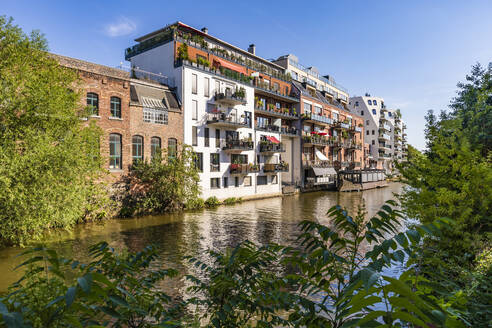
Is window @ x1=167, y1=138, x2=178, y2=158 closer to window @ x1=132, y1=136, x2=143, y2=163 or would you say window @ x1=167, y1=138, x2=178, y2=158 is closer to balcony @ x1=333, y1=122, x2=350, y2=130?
window @ x1=132, y1=136, x2=143, y2=163

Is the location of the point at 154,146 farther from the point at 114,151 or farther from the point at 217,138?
the point at 217,138

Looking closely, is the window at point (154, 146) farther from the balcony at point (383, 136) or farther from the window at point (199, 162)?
the balcony at point (383, 136)

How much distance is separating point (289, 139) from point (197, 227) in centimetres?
2728

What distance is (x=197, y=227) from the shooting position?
19031mm

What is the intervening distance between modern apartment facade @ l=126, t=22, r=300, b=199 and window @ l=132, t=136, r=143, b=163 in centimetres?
432

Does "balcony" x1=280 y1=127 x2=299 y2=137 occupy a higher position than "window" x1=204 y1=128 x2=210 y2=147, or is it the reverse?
"balcony" x1=280 y1=127 x2=299 y2=137

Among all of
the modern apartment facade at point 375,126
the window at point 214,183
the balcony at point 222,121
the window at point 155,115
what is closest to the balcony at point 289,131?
the balcony at point 222,121

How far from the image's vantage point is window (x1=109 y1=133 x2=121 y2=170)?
2294cm

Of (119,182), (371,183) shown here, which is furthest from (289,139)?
(119,182)

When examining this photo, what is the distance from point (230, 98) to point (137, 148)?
450 inches

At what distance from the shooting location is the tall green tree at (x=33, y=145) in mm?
12500

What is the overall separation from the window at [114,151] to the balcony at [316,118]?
27.8m

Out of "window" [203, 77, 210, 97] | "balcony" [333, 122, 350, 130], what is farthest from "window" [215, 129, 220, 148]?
"balcony" [333, 122, 350, 130]

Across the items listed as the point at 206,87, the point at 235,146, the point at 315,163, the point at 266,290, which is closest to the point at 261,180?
the point at 235,146
